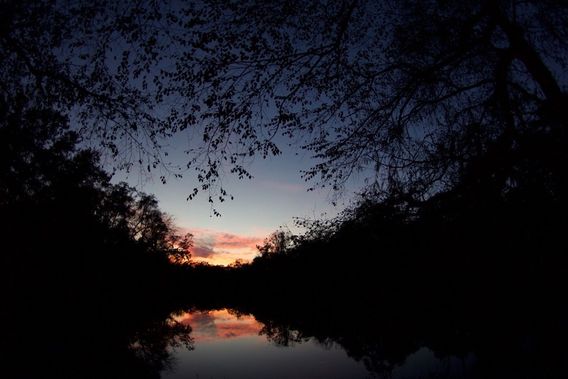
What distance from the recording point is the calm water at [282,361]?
11.0m

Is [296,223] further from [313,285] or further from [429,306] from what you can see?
[429,306]

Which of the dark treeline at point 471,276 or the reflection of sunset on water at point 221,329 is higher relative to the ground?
the dark treeline at point 471,276

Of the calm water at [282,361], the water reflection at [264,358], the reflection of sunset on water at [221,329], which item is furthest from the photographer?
the reflection of sunset on water at [221,329]

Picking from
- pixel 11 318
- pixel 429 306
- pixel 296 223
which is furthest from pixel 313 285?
pixel 11 318

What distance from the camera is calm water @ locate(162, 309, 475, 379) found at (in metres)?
11.0

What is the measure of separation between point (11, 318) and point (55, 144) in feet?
18.0

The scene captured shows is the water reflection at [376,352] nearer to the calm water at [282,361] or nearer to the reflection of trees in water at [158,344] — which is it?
the calm water at [282,361]

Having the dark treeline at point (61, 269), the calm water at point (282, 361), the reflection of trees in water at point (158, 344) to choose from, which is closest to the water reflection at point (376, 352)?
the calm water at point (282, 361)

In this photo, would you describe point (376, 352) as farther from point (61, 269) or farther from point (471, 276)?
point (61, 269)

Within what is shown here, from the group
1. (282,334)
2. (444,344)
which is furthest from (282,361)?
(282,334)

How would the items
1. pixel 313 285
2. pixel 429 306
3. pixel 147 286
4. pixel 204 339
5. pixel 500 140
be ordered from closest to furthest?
1. pixel 500 140
2. pixel 429 306
3. pixel 204 339
4. pixel 313 285
5. pixel 147 286

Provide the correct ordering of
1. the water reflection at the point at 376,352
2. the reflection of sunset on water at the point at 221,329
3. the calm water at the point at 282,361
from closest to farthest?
the water reflection at the point at 376,352 < the calm water at the point at 282,361 < the reflection of sunset on water at the point at 221,329

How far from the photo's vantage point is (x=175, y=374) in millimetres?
12688

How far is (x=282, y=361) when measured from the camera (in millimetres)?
14672
